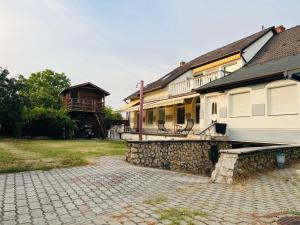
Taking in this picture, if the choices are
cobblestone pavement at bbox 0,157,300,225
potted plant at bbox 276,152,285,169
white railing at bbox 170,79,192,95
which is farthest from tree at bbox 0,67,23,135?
potted plant at bbox 276,152,285,169

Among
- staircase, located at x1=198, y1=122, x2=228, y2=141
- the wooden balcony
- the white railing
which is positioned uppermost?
the white railing

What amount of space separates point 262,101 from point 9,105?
21.8 metres

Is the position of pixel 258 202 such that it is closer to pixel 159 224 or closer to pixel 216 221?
pixel 216 221

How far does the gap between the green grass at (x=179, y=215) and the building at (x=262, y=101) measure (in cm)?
905

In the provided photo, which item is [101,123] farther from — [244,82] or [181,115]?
[244,82]

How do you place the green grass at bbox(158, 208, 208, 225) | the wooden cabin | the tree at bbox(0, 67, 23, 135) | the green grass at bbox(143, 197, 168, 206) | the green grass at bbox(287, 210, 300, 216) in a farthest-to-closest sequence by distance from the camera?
1. the wooden cabin
2. the tree at bbox(0, 67, 23, 135)
3. the green grass at bbox(143, 197, 168, 206)
4. the green grass at bbox(287, 210, 300, 216)
5. the green grass at bbox(158, 208, 208, 225)

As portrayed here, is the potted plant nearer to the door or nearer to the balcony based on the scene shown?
the door

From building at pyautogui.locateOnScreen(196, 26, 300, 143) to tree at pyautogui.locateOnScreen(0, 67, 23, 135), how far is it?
17.4 m

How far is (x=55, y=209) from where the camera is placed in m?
5.53

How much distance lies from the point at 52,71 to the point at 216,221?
59771mm

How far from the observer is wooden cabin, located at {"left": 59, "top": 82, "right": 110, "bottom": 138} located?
106ft

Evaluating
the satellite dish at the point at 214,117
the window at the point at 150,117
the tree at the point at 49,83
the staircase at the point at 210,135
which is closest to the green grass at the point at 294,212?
the staircase at the point at 210,135

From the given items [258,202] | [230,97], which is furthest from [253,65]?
[258,202]

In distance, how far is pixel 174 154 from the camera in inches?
543
